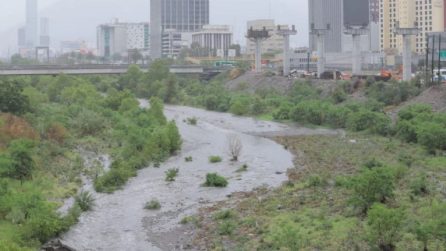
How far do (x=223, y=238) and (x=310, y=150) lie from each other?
58.3ft

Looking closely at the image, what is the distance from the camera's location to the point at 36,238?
722 inches

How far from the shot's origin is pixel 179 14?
7721 inches

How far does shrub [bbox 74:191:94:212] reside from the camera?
2267 centimetres

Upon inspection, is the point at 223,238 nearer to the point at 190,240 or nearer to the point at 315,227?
the point at 190,240

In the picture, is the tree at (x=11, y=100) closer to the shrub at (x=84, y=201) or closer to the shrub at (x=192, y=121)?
the shrub at (x=192, y=121)

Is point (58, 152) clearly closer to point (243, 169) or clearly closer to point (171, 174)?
point (171, 174)

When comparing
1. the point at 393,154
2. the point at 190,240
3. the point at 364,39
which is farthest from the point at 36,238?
the point at 364,39

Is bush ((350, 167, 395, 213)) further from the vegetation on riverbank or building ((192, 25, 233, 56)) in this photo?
building ((192, 25, 233, 56))

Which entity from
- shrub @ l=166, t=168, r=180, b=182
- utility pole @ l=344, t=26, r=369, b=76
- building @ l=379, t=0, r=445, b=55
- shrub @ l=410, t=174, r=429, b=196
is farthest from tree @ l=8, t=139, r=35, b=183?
building @ l=379, t=0, r=445, b=55

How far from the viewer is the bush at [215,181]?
1058 inches

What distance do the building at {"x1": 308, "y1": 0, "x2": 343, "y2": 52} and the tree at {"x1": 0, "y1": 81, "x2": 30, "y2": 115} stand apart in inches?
3536

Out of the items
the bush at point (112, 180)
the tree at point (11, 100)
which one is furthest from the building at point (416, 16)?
the bush at point (112, 180)

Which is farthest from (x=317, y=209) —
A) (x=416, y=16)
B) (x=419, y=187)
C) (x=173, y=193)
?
(x=416, y=16)

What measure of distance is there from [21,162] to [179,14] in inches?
6842
